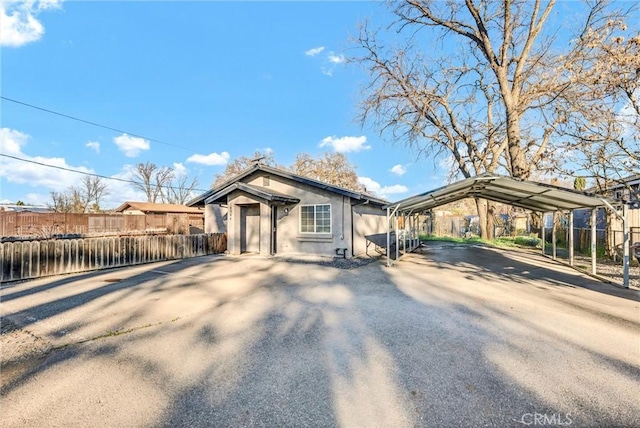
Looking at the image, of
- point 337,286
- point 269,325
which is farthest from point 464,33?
point 269,325

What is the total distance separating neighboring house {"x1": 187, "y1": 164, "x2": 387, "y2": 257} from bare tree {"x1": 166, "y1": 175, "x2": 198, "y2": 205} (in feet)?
126

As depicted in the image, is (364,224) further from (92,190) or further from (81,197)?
(92,190)

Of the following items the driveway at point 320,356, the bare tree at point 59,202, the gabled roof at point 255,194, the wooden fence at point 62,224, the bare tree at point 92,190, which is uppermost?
the bare tree at point 92,190

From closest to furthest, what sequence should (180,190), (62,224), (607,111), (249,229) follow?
1. (607,111)
2. (249,229)
3. (62,224)
4. (180,190)

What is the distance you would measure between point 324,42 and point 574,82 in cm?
1150

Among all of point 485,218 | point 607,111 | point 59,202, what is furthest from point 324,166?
point 59,202

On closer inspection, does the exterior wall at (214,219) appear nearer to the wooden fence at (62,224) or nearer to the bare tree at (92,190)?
the wooden fence at (62,224)

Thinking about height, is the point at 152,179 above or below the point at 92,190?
above

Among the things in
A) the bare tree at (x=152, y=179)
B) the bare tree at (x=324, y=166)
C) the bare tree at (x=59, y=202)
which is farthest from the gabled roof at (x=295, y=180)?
the bare tree at (x=152, y=179)

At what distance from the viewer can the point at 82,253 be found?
8.84 metres

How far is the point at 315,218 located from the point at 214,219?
7.08 meters

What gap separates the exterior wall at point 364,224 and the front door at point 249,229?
4.55 m

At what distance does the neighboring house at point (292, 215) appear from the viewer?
11328 mm

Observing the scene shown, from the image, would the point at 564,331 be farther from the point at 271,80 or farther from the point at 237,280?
the point at 271,80
